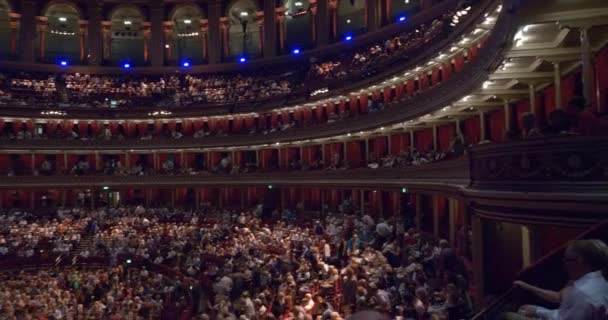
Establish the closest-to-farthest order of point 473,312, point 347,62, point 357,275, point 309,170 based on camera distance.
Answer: point 473,312
point 357,275
point 309,170
point 347,62

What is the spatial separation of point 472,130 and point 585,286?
2125 cm

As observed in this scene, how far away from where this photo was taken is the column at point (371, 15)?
41.3m

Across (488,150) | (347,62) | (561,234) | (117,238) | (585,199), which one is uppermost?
(347,62)

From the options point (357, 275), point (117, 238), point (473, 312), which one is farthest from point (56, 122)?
point (473, 312)

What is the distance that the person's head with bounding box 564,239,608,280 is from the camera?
451cm

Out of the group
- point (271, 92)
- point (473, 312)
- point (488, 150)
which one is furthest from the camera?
point (271, 92)

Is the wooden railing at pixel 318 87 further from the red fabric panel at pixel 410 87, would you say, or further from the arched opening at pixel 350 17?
the arched opening at pixel 350 17

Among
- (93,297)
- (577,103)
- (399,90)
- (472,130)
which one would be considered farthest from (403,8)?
(577,103)

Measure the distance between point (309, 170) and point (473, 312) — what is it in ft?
88.3

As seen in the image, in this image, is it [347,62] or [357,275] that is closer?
[357,275]

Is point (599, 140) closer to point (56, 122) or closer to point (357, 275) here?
point (357, 275)

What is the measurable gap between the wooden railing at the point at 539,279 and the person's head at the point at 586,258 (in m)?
1.05

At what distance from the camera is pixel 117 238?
103 ft

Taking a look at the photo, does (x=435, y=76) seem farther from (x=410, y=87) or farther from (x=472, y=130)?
(x=472, y=130)
